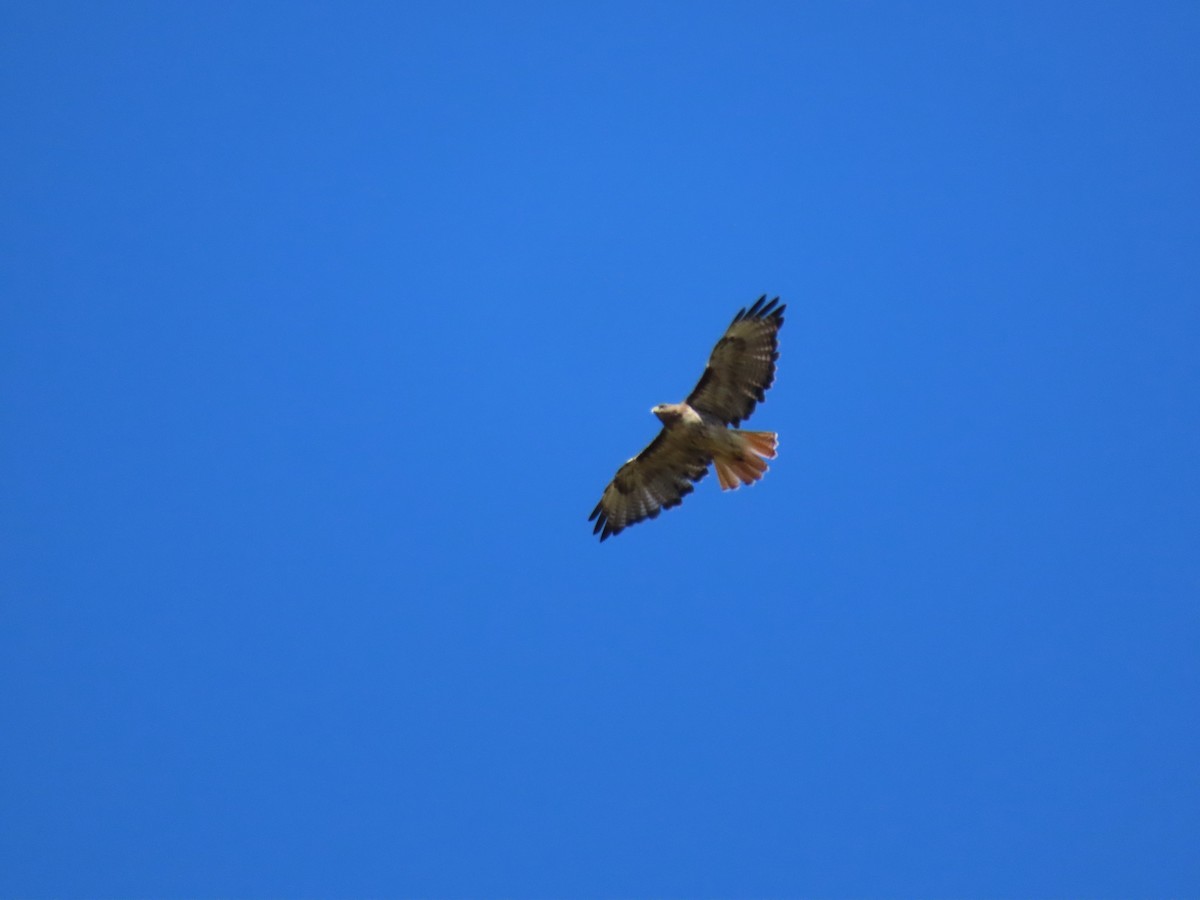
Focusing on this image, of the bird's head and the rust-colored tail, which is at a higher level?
the bird's head

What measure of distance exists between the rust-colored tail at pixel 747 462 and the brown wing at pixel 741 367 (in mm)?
268

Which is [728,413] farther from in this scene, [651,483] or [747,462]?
[651,483]

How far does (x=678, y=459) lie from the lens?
1380cm

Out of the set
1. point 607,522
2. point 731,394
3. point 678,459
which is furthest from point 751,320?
point 607,522

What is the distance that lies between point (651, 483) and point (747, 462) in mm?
1233

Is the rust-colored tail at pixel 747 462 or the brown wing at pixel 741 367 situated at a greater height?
the brown wing at pixel 741 367

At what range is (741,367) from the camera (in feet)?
43.2

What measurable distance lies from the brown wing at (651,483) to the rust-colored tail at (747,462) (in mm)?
231

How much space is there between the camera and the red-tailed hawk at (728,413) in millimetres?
13070

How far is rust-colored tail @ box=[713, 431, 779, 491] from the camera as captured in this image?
13180mm

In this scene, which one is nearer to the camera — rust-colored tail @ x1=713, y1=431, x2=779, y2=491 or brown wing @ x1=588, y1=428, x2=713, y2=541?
rust-colored tail @ x1=713, y1=431, x2=779, y2=491

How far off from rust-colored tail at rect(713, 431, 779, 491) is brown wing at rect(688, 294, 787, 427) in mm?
268

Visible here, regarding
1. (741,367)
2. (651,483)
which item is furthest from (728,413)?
(651,483)

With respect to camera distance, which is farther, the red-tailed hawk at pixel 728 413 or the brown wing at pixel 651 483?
the brown wing at pixel 651 483
